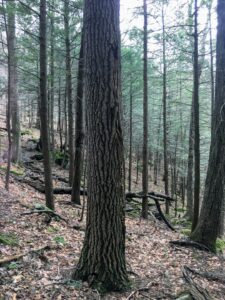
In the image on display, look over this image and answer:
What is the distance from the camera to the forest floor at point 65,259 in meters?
4.32

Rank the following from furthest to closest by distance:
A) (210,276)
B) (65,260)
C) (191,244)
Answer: (191,244) → (210,276) → (65,260)

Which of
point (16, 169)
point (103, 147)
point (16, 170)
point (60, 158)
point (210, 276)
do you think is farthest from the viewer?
point (60, 158)

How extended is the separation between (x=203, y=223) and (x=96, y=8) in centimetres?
607

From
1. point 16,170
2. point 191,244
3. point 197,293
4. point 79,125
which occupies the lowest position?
point 191,244

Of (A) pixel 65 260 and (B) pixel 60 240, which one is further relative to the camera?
(B) pixel 60 240

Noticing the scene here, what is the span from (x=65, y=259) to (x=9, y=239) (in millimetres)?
1049

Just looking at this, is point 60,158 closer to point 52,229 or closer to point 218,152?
point 52,229

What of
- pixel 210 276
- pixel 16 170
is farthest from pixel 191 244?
pixel 16 170

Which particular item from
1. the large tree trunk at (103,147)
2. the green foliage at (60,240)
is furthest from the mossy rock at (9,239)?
the large tree trunk at (103,147)

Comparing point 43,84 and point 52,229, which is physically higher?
point 43,84

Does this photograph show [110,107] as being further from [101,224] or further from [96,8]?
[101,224]

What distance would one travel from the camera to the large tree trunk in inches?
168

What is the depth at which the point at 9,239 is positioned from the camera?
220 inches

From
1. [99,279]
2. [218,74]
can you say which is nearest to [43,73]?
[218,74]
